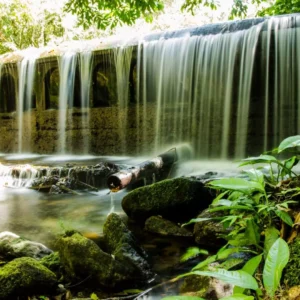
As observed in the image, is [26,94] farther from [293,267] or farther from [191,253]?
[293,267]

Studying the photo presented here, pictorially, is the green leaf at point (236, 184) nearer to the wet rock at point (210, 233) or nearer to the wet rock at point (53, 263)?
the wet rock at point (210, 233)

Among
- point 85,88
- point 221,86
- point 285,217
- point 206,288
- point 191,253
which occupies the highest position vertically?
point 85,88

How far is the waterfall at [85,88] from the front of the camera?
10594 millimetres

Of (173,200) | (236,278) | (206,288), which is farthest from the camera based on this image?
(173,200)

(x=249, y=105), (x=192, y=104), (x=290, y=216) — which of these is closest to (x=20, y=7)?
(x=192, y=104)

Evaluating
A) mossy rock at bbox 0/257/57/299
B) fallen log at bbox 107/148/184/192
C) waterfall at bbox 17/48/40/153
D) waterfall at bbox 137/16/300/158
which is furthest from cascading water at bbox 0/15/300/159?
mossy rock at bbox 0/257/57/299

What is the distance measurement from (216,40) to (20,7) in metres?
15.3

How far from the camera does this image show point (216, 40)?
8.45 m

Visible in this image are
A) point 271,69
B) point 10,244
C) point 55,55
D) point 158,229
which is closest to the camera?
point 10,244

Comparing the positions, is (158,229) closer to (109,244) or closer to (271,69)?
(109,244)

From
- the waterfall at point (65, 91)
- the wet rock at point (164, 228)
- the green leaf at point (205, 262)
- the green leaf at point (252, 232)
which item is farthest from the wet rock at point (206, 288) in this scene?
the waterfall at point (65, 91)

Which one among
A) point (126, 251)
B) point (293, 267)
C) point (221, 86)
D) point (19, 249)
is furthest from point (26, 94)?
point (293, 267)

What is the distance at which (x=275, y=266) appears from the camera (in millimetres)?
1343

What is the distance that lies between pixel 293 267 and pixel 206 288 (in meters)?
0.73
